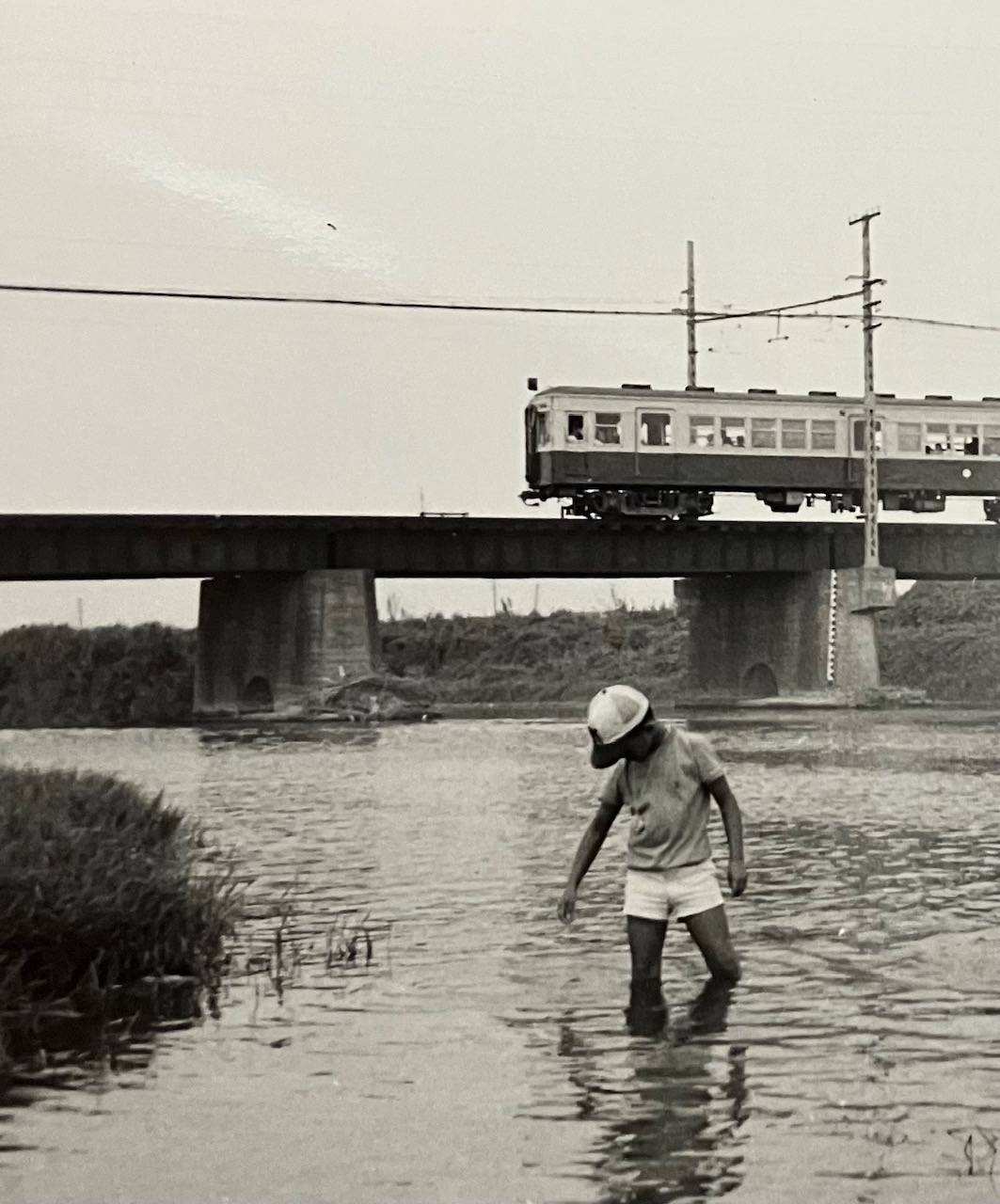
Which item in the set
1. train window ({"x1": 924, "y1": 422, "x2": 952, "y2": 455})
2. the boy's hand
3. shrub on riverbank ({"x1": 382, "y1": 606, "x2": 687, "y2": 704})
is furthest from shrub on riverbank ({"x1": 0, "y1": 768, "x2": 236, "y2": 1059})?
shrub on riverbank ({"x1": 382, "y1": 606, "x2": 687, "y2": 704})

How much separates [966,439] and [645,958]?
146 ft

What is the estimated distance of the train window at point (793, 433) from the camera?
4966cm

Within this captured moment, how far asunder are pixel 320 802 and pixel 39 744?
17.9 meters

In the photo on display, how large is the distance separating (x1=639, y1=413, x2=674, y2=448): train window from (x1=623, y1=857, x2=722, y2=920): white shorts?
39506mm

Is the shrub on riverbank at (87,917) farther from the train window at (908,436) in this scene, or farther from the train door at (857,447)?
the train window at (908,436)

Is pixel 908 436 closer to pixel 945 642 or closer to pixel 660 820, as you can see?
pixel 945 642

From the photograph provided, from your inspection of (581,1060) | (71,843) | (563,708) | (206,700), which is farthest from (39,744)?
(581,1060)

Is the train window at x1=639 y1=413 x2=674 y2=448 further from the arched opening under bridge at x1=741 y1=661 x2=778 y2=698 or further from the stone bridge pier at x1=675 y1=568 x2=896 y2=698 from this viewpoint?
the arched opening under bridge at x1=741 y1=661 x2=778 y2=698

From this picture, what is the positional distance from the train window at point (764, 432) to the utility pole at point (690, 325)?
3.36 m

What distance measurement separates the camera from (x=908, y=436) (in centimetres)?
5125

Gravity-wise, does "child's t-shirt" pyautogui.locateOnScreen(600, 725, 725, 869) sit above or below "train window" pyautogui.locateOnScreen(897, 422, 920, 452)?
below

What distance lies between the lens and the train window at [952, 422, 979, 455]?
51.4 metres

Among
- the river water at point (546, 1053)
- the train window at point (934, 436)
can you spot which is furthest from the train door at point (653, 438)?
the river water at point (546, 1053)

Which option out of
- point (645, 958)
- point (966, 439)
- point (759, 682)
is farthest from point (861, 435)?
point (645, 958)
